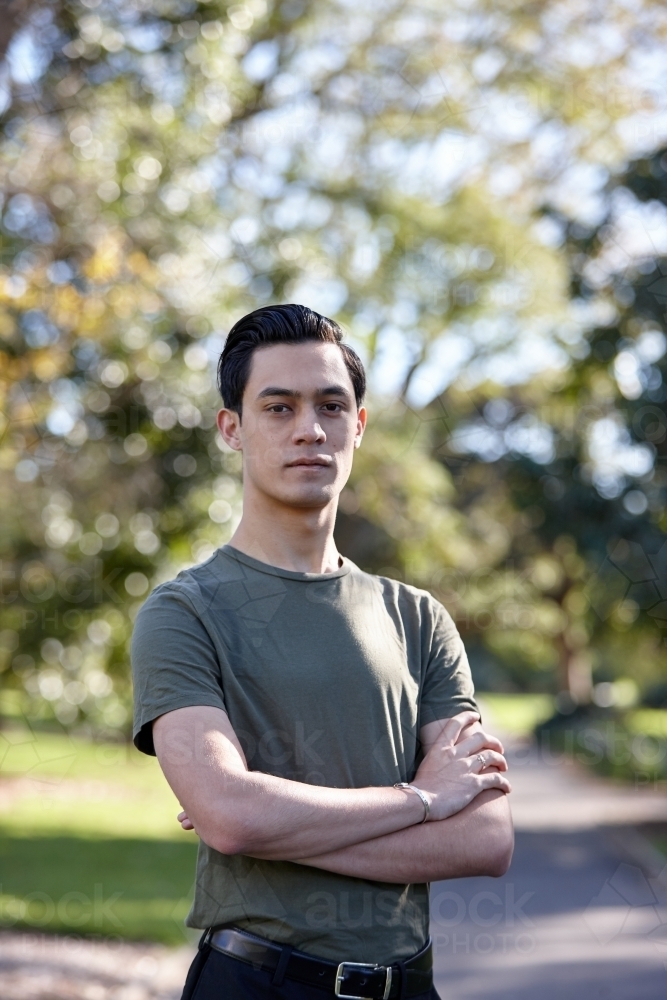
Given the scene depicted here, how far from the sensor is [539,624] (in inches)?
1071

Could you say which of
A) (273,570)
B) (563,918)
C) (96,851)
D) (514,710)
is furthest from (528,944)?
(514,710)

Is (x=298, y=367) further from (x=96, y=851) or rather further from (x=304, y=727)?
(x=96, y=851)

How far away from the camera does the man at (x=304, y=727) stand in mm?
1921

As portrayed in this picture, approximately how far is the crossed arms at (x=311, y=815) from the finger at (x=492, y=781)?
1.8 inches

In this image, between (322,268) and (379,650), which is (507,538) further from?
(379,650)

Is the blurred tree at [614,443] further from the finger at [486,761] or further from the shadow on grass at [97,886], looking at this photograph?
the finger at [486,761]

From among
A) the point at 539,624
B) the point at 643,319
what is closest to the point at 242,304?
the point at 643,319

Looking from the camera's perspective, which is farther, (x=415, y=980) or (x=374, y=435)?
(x=374, y=435)

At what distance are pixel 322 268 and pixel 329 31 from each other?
4.83 m

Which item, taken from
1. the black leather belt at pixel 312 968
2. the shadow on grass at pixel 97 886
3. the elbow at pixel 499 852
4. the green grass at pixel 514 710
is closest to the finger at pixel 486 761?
the elbow at pixel 499 852

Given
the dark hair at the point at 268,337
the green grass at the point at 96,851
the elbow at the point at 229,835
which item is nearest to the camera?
the elbow at the point at 229,835

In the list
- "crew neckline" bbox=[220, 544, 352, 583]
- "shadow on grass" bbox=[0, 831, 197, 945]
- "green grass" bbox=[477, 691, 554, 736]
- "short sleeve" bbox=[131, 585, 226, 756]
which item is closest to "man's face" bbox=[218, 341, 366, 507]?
"crew neckline" bbox=[220, 544, 352, 583]

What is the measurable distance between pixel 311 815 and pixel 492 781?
0.44 metres

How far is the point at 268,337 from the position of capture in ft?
7.34
